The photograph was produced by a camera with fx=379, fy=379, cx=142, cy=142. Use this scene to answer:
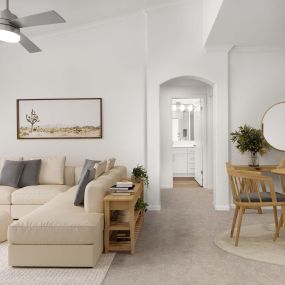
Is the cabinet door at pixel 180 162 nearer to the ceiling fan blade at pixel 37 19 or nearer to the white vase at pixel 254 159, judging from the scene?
the white vase at pixel 254 159

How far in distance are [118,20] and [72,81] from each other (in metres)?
1.23

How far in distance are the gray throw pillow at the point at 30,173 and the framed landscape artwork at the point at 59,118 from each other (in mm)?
680

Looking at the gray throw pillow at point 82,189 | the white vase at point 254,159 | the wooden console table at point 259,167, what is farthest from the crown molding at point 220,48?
the gray throw pillow at point 82,189

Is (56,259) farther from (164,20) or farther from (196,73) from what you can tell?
(164,20)

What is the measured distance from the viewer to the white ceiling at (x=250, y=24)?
4027 millimetres

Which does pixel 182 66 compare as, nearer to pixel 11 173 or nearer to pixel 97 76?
pixel 97 76

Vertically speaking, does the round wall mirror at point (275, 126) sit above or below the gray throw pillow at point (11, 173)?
above

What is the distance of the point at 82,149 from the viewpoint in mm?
6176

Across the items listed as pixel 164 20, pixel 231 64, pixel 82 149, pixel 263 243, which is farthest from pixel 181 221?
pixel 164 20

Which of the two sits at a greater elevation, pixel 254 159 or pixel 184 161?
pixel 254 159

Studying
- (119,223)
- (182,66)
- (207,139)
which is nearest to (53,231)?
(119,223)

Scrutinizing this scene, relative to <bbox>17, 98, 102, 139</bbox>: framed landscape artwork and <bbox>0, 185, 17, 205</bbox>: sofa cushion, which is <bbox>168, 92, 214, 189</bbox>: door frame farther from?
<bbox>0, 185, 17, 205</bbox>: sofa cushion

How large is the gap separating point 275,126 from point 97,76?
289 centimetres

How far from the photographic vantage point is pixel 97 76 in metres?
6.10
